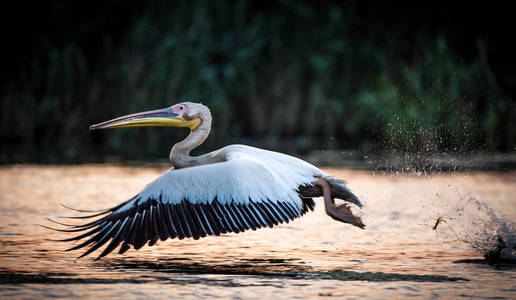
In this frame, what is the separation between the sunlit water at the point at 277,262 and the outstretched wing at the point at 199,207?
0.29m

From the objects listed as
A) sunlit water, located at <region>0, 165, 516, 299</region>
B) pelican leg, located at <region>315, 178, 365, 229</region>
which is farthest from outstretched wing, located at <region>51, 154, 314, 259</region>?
pelican leg, located at <region>315, 178, 365, 229</region>

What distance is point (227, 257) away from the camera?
21.0 ft

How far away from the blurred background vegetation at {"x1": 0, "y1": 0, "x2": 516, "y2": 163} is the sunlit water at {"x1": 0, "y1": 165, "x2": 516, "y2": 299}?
27.5 ft

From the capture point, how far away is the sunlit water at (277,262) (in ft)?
16.8

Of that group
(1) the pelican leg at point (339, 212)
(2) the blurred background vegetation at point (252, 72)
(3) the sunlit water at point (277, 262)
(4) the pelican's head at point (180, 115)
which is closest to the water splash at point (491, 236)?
(3) the sunlit water at point (277, 262)

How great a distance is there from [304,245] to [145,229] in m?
1.86

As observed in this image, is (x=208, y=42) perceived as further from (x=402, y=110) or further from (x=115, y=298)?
(x=115, y=298)

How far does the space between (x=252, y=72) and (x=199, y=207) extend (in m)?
17.0

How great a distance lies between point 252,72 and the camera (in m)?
22.7

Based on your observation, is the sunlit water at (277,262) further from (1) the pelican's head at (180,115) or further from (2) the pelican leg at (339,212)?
(1) the pelican's head at (180,115)

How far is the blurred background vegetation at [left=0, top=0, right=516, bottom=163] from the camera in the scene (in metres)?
18.8

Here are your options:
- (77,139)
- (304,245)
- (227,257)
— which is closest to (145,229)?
(227,257)

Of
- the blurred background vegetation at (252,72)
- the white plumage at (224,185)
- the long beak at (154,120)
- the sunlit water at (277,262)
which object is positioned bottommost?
the sunlit water at (277,262)

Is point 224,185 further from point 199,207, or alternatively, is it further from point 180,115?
point 180,115
